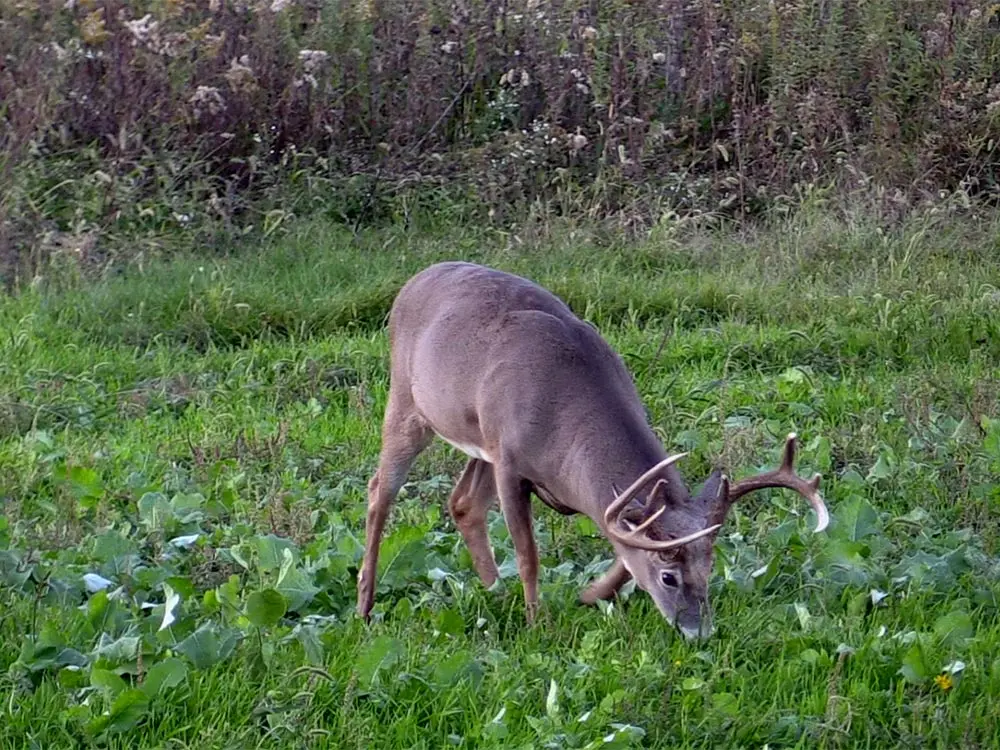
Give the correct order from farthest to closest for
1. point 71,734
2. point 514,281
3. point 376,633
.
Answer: point 514,281 < point 376,633 < point 71,734

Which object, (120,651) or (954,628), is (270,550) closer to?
(120,651)

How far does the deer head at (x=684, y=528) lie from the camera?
423cm

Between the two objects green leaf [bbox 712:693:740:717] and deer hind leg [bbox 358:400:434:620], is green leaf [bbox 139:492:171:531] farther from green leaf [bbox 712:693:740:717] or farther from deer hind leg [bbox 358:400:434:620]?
green leaf [bbox 712:693:740:717]

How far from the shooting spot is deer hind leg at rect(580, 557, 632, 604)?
4652 millimetres

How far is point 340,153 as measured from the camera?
964 cm

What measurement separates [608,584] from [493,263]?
4.06 metres

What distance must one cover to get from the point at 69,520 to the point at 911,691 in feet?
9.03

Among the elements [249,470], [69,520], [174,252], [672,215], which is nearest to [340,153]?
[174,252]

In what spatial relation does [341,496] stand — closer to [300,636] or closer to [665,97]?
[300,636]

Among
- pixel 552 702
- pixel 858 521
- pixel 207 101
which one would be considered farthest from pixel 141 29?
pixel 552 702

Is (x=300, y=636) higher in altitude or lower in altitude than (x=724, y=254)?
higher

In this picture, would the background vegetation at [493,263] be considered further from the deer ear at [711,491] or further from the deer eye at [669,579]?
the deer ear at [711,491]

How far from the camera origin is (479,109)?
10141 millimetres

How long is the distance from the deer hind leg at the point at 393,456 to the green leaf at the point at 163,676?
110 centimetres
